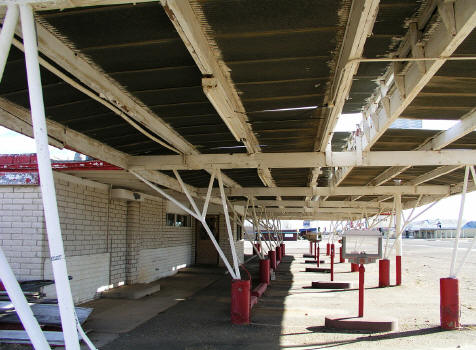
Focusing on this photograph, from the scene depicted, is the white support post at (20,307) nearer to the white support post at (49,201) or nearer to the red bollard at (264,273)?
the white support post at (49,201)

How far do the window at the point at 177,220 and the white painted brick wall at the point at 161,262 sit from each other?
99cm

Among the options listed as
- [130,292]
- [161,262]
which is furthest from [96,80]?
[161,262]

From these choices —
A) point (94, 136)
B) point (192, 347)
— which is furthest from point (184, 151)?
point (192, 347)

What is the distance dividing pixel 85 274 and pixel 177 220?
9.13m

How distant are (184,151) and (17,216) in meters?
3.92

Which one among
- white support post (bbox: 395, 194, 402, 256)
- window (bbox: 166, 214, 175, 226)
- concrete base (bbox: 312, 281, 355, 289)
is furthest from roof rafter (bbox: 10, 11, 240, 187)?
window (bbox: 166, 214, 175, 226)

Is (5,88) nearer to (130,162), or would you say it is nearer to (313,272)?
(130,162)

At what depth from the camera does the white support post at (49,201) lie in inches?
119

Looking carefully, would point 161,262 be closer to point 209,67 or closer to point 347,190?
point 347,190

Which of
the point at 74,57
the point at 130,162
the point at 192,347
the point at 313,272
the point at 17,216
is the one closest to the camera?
the point at 74,57

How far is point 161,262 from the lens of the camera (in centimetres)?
1719

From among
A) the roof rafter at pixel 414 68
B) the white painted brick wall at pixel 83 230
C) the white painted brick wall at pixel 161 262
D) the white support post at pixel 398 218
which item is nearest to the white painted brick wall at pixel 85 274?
the white painted brick wall at pixel 83 230

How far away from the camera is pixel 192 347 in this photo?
743 cm

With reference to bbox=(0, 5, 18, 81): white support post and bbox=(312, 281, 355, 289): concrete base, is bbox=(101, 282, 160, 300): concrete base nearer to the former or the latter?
bbox=(312, 281, 355, 289): concrete base
